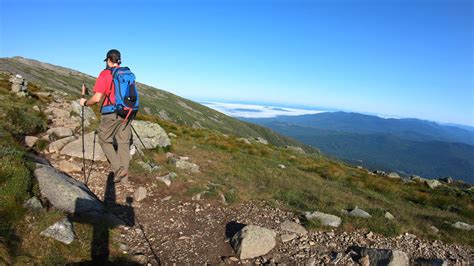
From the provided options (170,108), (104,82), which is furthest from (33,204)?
(170,108)

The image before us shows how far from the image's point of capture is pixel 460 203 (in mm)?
18422

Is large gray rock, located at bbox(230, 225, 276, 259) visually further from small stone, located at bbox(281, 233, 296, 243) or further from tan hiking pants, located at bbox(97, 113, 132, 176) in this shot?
tan hiking pants, located at bbox(97, 113, 132, 176)

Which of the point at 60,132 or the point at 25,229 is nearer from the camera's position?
the point at 25,229

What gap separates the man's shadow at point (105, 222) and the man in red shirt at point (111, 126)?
0.83m

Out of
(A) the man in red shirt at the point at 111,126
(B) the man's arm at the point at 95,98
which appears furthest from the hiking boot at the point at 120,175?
(B) the man's arm at the point at 95,98

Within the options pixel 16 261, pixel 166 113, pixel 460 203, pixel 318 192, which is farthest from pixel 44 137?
pixel 166 113

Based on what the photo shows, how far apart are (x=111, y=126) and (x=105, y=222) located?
3.77m

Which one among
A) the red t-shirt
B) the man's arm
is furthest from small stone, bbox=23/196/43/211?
the red t-shirt

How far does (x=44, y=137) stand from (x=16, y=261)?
10.3m

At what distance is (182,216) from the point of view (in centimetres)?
1010

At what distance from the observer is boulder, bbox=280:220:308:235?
31.0 feet

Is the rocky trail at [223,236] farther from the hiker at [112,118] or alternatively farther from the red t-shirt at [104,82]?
the red t-shirt at [104,82]

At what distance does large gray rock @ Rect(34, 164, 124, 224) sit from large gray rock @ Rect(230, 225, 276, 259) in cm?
319

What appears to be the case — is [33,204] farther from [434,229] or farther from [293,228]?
[434,229]
